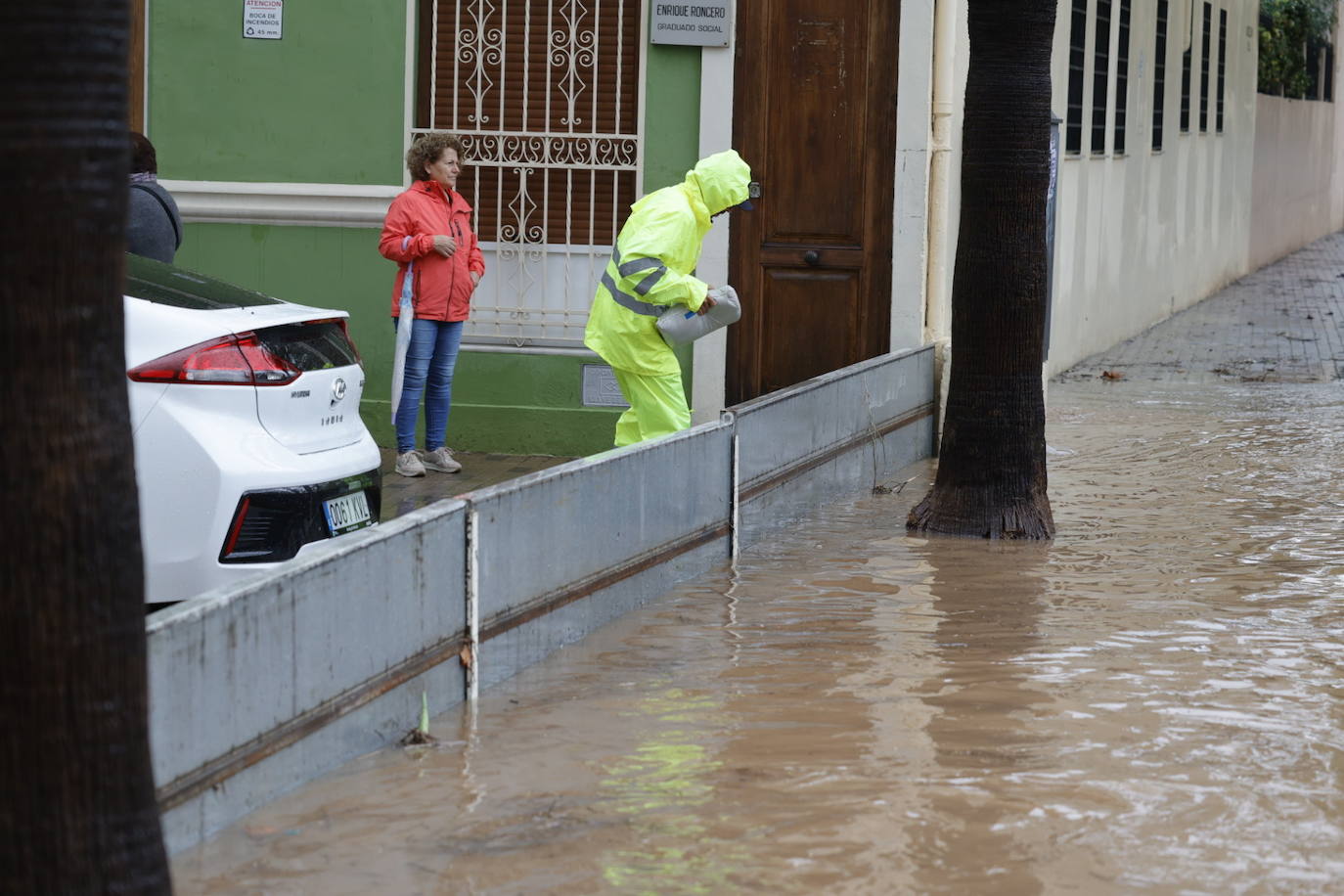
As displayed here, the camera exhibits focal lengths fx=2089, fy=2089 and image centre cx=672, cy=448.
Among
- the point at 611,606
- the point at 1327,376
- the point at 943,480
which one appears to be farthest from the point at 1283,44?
the point at 611,606

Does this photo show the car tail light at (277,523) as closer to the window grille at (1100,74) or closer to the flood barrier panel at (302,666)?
the flood barrier panel at (302,666)

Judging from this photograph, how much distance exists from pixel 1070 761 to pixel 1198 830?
23.9 inches

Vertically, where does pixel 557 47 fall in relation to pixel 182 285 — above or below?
above

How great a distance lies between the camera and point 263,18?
484 inches

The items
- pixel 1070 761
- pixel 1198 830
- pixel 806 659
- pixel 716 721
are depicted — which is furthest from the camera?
pixel 806 659

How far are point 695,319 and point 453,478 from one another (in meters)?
2.55

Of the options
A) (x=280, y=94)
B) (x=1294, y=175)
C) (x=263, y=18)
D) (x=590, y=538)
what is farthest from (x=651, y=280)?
(x=1294, y=175)

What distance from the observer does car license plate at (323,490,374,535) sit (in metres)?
6.73

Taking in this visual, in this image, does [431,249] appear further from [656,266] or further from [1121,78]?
[1121,78]

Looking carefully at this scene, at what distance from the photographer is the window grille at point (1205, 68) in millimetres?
23344

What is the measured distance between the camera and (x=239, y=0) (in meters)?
12.3

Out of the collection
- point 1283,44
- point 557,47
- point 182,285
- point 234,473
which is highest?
point 1283,44

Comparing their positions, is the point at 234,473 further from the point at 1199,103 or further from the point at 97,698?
the point at 1199,103

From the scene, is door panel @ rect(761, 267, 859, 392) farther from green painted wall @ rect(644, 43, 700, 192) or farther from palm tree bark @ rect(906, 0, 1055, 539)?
palm tree bark @ rect(906, 0, 1055, 539)
